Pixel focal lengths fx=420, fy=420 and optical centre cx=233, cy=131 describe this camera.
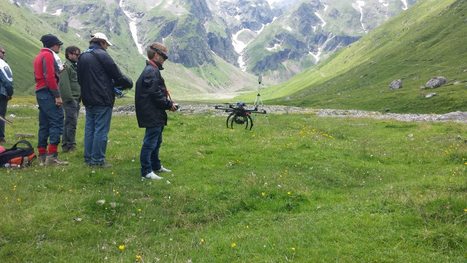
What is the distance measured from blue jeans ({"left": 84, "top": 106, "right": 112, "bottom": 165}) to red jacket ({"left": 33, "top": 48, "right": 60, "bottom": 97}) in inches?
67.9

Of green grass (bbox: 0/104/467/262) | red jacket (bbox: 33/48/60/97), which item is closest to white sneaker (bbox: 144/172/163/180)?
green grass (bbox: 0/104/467/262)

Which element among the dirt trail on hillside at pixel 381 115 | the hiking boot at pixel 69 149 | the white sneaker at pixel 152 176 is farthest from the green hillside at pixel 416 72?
the white sneaker at pixel 152 176

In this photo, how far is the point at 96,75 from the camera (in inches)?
613

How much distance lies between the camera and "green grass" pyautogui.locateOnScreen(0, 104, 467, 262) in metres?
9.76

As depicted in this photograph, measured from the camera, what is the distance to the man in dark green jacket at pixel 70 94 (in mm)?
19281

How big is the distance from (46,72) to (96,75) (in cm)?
223

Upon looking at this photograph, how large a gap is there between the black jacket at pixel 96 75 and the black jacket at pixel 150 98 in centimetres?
126

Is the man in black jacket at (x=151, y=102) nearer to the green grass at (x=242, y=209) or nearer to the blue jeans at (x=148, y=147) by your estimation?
the blue jeans at (x=148, y=147)

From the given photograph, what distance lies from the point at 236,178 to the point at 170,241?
5360 mm

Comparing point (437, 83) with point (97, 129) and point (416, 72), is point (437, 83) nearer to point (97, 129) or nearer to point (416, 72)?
point (416, 72)

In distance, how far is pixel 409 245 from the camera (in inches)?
394

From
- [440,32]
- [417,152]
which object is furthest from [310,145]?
[440,32]

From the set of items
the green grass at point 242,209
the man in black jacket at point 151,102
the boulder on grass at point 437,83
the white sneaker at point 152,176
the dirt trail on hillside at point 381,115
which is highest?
the boulder on grass at point 437,83

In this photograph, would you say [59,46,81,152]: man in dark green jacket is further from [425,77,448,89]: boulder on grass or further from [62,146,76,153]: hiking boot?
[425,77,448,89]: boulder on grass
